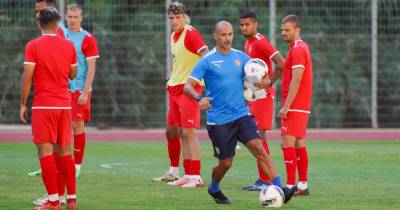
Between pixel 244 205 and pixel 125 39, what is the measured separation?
14.4 m

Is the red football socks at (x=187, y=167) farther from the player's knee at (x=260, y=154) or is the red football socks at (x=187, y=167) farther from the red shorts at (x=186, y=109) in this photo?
the player's knee at (x=260, y=154)

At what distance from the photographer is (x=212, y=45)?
83.5 feet

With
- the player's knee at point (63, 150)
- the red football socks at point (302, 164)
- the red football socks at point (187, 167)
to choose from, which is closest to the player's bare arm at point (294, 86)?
the red football socks at point (302, 164)

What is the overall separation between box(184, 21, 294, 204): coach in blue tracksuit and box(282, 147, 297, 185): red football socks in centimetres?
98

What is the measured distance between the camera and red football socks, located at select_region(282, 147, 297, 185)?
498 inches

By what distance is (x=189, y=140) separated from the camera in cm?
1402

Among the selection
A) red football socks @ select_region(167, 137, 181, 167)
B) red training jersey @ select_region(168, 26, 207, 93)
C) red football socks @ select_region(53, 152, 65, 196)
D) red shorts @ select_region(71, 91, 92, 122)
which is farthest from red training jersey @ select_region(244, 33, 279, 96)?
red football socks @ select_region(53, 152, 65, 196)

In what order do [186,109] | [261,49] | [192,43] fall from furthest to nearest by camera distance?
1. [192,43]
2. [186,109]
3. [261,49]

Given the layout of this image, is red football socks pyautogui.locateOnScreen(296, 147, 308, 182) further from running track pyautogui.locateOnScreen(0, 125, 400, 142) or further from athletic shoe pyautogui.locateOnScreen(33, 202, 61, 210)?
running track pyautogui.locateOnScreen(0, 125, 400, 142)

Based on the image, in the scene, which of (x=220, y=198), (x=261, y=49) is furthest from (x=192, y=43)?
(x=220, y=198)

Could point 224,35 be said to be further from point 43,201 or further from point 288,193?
point 43,201

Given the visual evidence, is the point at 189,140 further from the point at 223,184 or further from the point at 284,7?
the point at 284,7

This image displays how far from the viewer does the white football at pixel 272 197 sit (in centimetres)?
1122

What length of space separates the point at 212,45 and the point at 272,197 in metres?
14.4
